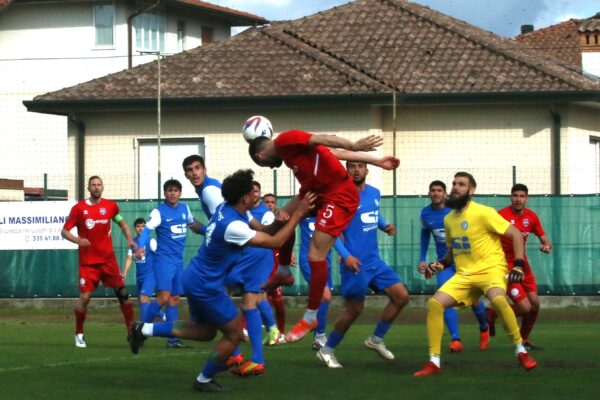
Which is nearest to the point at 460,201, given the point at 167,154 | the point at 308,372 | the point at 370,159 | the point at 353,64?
the point at 370,159

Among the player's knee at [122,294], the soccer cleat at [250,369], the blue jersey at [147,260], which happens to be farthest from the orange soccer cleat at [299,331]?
the blue jersey at [147,260]

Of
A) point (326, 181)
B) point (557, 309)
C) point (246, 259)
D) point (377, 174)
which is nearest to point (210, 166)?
point (377, 174)

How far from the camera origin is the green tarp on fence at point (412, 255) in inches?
1133

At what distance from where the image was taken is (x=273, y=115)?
3612cm

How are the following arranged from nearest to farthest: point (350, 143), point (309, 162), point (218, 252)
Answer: point (218, 252) < point (350, 143) < point (309, 162)

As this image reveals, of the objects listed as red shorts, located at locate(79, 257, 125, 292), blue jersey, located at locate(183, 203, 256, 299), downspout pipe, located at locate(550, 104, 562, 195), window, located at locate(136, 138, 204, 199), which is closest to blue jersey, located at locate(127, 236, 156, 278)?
red shorts, located at locate(79, 257, 125, 292)

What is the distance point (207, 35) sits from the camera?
2362 inches

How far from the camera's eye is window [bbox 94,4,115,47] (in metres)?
54.9

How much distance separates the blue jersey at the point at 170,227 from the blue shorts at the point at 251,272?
244 centimetres

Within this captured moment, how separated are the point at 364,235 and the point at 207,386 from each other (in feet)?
12.4

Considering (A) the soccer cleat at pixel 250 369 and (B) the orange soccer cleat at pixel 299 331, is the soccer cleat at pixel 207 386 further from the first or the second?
(B) the orange soccer cleat at pixel 299 331

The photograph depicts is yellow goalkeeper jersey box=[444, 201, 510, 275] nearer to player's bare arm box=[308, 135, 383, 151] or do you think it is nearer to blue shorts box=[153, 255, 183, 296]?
player's bare arm box=[308, 135, 383, 151]

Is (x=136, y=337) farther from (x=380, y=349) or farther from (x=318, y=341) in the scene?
(x=318, y=341)

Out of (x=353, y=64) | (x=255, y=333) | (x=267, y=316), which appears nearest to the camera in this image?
(x=255, y=333)
